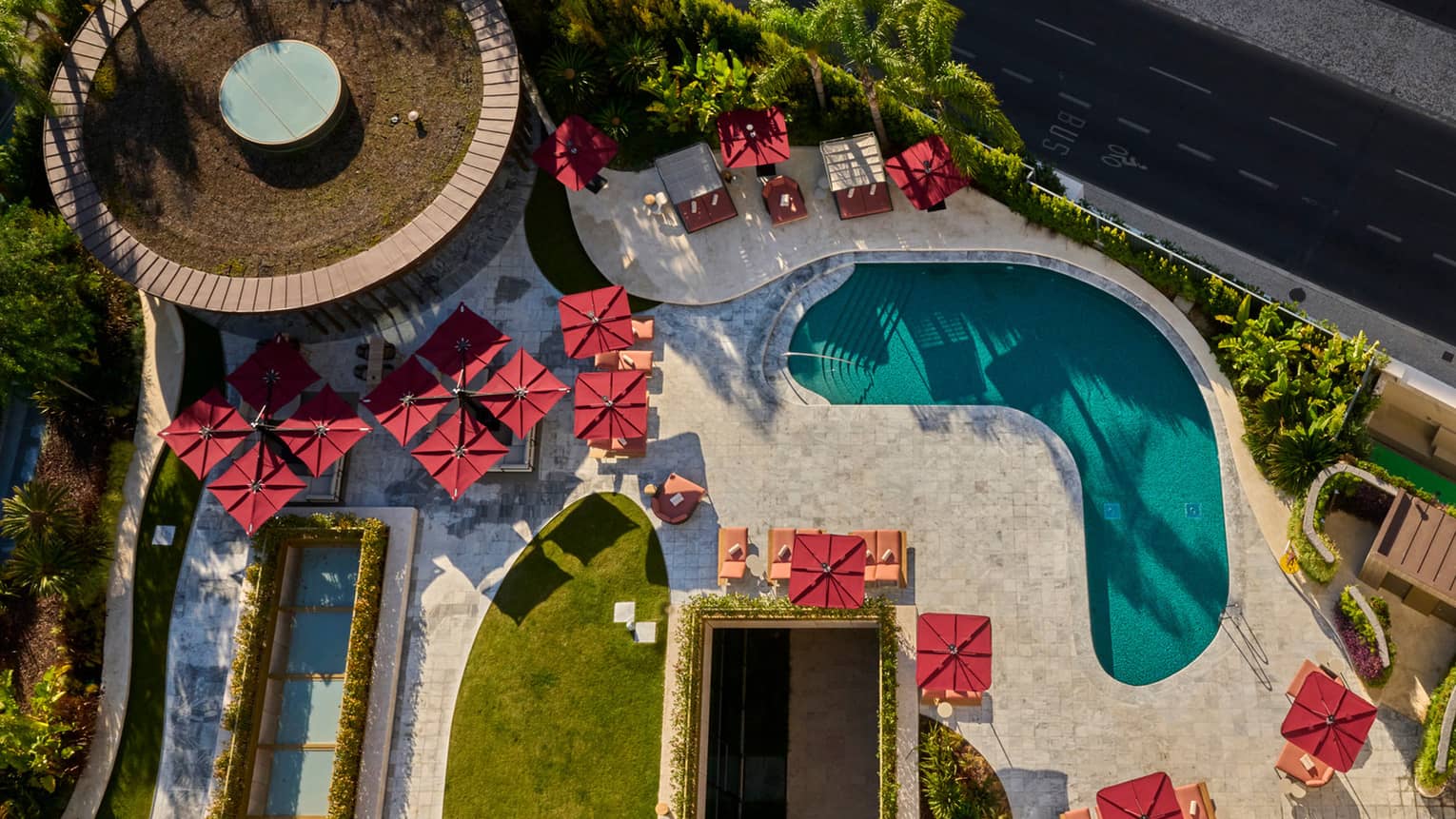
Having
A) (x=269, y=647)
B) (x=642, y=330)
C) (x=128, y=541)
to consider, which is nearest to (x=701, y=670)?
(x=642, y=330)

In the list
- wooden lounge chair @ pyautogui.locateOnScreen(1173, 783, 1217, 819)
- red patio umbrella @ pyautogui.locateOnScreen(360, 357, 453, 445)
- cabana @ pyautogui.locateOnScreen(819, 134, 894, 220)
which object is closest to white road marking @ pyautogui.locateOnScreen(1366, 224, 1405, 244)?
cabana @ pyautogui.locateOnScreen(819, 134, 894, 220)

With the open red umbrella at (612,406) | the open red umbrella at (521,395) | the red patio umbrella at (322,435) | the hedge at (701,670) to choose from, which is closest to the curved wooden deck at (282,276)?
the red patio umbrella at (322,435)

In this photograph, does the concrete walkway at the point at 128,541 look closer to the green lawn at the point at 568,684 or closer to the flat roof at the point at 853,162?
the green lawn at the point at 568,684

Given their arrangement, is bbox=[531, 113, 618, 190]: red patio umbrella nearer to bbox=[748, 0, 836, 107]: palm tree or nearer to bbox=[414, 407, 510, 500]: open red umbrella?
bbox=[748, 0, 836, 107]: palm tree

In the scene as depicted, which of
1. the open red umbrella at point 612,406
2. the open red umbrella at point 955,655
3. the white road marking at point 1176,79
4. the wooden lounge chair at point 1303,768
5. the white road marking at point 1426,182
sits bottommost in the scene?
the wooden lounge chair at point 1303,768

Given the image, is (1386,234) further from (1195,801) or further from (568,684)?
(568,684)

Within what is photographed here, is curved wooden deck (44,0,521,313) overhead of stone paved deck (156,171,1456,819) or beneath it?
overhead
